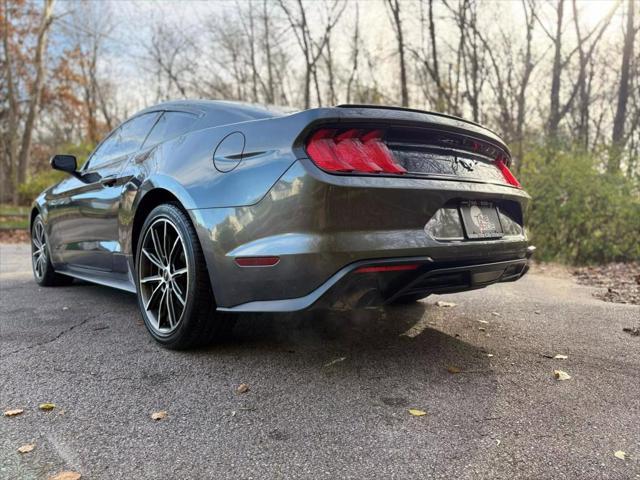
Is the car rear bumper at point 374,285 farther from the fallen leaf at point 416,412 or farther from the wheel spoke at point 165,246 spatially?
the wheel spoke at point 165,246

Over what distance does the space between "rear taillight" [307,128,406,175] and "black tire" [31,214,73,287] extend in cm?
363

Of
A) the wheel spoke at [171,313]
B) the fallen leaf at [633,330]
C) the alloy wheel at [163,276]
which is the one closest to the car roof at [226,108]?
the alloy wheel at [163,276]

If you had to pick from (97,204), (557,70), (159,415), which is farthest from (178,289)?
(557,70)

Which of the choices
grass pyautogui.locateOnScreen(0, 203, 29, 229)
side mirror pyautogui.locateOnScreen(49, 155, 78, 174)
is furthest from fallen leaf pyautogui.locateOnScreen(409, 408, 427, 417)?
grass pyautogui.locateOnScreen(0, 203, 29, 229)

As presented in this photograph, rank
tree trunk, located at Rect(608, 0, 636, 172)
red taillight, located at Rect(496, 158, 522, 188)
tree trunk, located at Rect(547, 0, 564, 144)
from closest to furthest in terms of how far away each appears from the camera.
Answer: red taillight, located at Rect(496, 158, 522, 188), tree trunk, located at Rect(547, 0, 564, 144), tree trunk, located at Rect(608, 0, 636, 172)

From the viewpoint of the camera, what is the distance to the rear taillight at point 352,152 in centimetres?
219

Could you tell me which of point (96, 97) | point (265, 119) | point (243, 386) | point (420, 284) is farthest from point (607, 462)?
point (96, 97)

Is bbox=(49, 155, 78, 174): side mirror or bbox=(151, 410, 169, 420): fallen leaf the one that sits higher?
bbox=(49, 155, 78, 174): side mirror

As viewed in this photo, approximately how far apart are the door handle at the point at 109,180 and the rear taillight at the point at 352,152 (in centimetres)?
189

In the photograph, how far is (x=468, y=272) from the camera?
2486mm

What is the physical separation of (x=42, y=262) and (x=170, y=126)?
2.55 metres

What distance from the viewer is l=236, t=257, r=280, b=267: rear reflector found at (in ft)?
7.39

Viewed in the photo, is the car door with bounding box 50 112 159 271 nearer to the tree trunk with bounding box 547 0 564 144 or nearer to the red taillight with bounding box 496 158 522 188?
the red taillight with bounding box 496 158 522 188

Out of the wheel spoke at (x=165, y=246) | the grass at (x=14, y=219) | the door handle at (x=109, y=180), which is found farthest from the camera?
the grass at (x=14, y=219)
